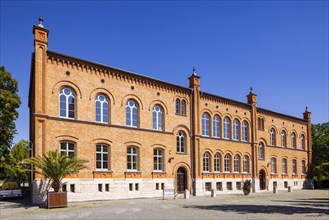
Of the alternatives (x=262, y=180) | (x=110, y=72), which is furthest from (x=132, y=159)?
(x=262, y=180)

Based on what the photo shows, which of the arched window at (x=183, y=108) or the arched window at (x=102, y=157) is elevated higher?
the arched window at (x=183, y=108)

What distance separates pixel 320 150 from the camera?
172 ft

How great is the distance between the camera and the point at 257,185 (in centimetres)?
3825

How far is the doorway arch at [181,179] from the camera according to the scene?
101 feet

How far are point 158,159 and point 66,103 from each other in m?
9.68

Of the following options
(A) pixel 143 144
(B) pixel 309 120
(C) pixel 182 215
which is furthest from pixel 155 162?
(B) pixel 309 120

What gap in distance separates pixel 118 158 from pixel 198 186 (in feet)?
→ 30.0

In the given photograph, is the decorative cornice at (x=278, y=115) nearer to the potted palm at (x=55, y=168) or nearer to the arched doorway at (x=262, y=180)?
the arched doorway at (x=262, y=180)

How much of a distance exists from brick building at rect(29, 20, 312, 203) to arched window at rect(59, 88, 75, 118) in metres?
0.07

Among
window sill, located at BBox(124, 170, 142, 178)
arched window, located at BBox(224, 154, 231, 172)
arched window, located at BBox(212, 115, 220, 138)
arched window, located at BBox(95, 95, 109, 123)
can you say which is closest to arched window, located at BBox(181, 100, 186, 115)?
arched window, located at BBox(212, 115, 220, 138)

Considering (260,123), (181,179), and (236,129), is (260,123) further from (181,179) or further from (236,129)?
(181,179)

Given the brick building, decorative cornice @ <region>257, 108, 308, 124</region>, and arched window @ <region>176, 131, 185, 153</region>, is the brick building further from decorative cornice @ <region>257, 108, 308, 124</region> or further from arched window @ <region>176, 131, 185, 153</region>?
decorative cornice @ <region>257, 108, 308, 124</region>

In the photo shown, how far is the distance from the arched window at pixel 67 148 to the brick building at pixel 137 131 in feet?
0.24

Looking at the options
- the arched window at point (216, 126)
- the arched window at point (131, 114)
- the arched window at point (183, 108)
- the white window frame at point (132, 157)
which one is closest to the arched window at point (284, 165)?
the arched window at point (216, 126)
